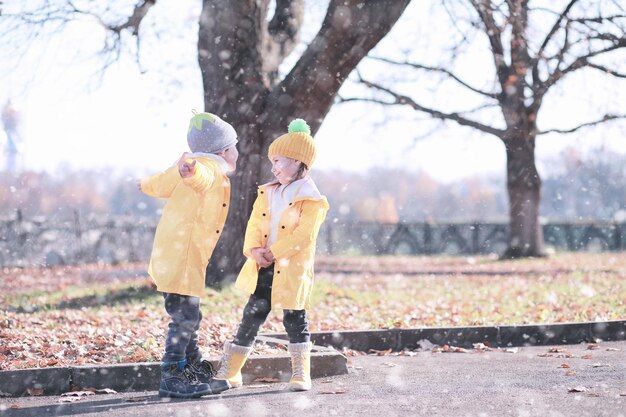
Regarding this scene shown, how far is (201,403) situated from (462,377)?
208cm

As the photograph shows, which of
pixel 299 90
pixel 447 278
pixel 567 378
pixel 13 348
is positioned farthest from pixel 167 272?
pixel 447 278

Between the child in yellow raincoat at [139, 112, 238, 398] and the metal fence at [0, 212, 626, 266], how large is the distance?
18.5 metres

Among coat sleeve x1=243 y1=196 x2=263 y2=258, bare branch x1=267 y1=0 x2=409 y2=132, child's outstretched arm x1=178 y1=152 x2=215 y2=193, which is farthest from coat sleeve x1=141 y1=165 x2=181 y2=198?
bare branch x1=267 y1=0 x2=409 y2=132

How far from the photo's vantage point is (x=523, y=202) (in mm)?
23781

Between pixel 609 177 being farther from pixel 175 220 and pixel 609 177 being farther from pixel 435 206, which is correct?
pixel 175 220

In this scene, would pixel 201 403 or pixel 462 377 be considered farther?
pixel 462 377

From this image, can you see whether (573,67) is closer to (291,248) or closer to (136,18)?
(136,18)

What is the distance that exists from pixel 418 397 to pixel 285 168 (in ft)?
5.53

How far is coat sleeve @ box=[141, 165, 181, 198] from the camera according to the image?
545 cm

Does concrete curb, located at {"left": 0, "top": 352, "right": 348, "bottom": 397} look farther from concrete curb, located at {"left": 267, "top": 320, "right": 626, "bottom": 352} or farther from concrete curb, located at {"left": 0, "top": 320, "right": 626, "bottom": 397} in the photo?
concrete curb, located at {"left": 267, "top": 320, "right": 626, "bottom": 352}

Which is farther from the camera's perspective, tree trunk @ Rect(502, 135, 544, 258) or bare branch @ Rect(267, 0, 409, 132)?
tree trunk @ Rect(502, 135, 544, 258)

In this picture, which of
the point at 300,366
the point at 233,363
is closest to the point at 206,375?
the point at 233,363

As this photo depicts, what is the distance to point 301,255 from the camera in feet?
18.1

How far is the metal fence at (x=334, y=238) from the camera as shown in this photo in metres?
23.5
